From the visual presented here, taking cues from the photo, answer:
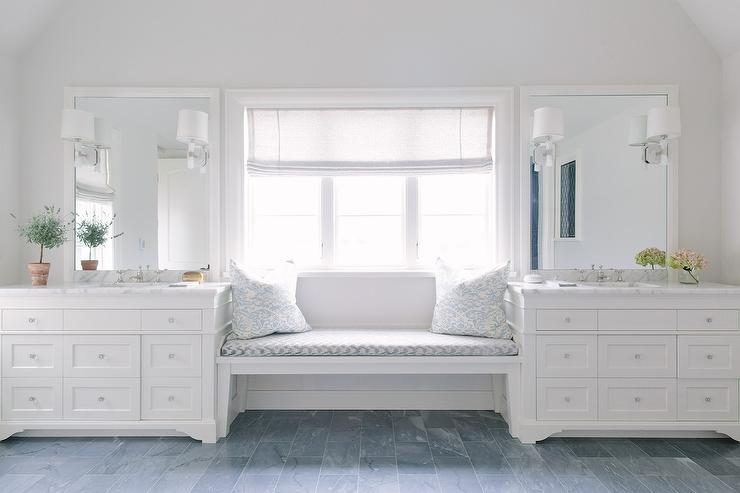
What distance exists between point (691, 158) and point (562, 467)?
7.39ft

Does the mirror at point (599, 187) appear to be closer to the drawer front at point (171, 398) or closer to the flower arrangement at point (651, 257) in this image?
the flower arrangement at point (651, 257)

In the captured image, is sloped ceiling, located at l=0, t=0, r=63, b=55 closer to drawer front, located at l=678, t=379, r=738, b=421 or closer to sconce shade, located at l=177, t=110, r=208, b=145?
sconce shade, located at l=177, t=110, r=208, b=145

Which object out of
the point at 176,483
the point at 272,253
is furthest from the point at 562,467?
the point at 272,253

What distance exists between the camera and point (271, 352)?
270 centimetres

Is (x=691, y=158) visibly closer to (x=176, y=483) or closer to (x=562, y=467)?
(x=562, y=467)

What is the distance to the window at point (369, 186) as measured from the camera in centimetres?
322

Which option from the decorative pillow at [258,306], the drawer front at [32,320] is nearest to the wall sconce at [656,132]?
the decorative pillow at [258,306]

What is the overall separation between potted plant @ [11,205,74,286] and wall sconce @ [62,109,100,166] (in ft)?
1.40

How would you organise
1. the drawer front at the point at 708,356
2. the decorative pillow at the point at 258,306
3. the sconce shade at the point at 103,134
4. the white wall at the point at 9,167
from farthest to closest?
the sconce shade at the point at 103,134, the white wall at the point at 9,167, the decorative pillow at the point at 258,306, the drawer front at the point at 708,356

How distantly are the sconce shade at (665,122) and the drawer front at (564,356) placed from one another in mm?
1411

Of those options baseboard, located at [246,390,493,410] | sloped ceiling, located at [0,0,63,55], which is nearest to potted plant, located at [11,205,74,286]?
sloped ceiling, located at [0,0,63,55]

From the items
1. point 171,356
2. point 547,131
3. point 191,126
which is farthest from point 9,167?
point 547,131

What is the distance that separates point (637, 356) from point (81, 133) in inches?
146

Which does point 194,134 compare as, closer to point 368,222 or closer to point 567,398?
point 368,222
